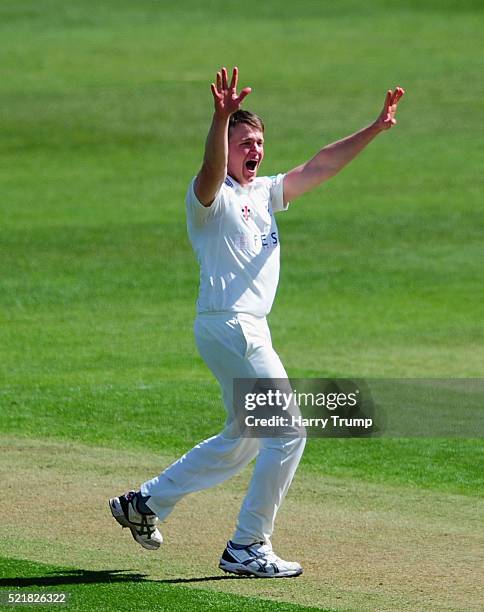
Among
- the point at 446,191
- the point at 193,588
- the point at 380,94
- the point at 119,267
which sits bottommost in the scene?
the point at 193,588

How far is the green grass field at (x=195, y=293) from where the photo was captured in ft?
26.3

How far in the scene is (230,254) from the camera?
7660 mm

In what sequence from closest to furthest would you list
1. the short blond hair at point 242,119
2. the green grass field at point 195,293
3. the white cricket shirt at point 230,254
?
the white cricket shirt at point 230,254, the short blond hair at point 242,119, the green grass field at point 195,293

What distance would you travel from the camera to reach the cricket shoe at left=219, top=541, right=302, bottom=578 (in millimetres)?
7590

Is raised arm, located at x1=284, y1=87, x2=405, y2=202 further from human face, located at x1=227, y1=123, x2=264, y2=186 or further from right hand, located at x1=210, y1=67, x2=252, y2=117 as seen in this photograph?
right hand, located at x1=210, y1=67, x2=252, y2=117

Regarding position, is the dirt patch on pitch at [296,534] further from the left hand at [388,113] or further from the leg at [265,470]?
the left hand at [388,113]

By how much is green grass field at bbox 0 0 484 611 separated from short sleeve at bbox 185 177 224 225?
1.87 m

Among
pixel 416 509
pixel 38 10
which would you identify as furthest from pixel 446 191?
pixel 38 10

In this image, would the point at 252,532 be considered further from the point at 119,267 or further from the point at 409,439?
the point at 119,267

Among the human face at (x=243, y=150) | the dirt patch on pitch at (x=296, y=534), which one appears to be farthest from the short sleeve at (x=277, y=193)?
the dirt patch on pitch at (x=296, y=534)

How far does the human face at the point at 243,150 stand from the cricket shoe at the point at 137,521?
72.7 inches

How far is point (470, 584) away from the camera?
7.41 meters

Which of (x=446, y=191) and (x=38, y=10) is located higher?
(x=38, y=10)

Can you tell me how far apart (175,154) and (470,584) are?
66.7ft
